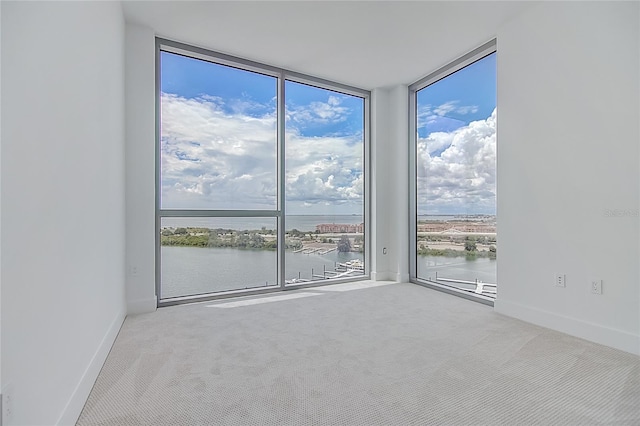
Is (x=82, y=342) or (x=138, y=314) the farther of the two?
(x=138, y=314)

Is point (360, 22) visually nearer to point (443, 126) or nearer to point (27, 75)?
point (443, 126)

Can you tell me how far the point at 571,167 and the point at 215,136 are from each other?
342 cm

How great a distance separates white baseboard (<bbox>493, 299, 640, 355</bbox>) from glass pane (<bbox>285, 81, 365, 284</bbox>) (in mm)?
2091

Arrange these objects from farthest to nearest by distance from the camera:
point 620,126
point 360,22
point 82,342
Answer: point 360,22 < point 620,126 < point 82,342

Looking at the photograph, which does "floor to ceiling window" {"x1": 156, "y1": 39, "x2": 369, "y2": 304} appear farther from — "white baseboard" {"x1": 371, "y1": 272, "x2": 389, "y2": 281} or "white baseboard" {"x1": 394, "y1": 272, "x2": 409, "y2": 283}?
"white baseboard" {"x1": 394, "y1": 272, "x2": 409, "y2": 283}

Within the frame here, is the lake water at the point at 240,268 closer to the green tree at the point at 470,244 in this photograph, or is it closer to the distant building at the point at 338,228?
the green tree at the point at 470,244

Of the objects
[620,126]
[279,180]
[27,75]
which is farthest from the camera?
[279,180]

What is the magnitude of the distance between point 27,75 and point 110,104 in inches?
56.9

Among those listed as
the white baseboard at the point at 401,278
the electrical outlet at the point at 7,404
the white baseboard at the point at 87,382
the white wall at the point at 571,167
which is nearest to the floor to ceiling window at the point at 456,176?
the white baseboard at the point at 401,278

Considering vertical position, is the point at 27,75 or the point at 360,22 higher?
the point at 360,22

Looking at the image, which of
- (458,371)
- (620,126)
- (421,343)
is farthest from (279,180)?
(620,126)

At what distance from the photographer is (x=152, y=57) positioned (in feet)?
10.7

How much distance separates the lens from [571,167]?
265cm

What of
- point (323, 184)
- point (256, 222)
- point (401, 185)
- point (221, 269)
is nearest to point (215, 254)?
point (221, 269)
